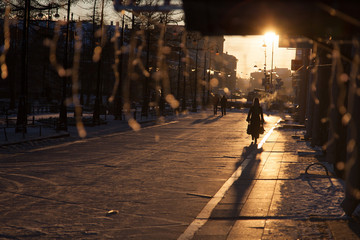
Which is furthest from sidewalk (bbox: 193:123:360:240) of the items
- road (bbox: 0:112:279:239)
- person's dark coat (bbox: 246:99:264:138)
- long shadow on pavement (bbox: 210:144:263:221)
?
person's dark coat (bbox: 246:99:264:138)

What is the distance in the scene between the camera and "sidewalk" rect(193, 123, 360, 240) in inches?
277

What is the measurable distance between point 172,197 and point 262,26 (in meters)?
5.53

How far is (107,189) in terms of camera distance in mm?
10141

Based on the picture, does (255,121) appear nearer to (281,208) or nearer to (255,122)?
(255,122)

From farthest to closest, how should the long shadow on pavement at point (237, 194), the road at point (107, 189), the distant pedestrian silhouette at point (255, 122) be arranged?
1. the distant pedestrian silhouette at point (255, 122)
2. the long shadow on pavement at point (237, 194)
3. the road at point (107, 189)

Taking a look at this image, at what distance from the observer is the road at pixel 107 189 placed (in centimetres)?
720

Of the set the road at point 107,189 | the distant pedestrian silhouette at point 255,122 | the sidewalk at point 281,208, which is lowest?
the road at point 107,189

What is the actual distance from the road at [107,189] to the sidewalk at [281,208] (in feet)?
1.42

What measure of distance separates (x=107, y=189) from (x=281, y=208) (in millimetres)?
3275

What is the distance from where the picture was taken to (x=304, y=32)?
542 cm

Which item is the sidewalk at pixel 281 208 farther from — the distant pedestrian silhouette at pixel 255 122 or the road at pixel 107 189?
the distant pedestrian silhouette at pixel 255 122

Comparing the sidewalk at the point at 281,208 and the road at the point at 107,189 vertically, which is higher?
the sidewalk at the point at 281,208

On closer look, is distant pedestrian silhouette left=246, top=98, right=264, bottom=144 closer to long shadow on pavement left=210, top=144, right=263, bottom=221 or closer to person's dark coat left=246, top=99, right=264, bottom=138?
person's dark coat left=246, top=99, right=264, bottom=138

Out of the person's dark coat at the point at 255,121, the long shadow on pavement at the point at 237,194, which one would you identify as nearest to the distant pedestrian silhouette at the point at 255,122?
the person's dark coat at the point at 255,121
